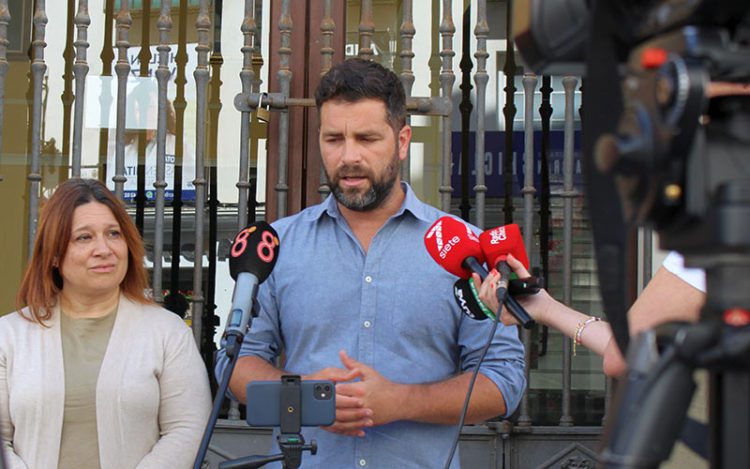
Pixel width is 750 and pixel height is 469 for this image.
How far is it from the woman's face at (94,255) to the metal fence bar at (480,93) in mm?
1481

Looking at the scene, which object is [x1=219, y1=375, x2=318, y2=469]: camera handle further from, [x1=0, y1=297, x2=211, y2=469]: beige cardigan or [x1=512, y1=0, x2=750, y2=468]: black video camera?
[x1=512, y1=0, x2=750, y2=468]: black video camera

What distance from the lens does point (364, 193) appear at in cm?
283

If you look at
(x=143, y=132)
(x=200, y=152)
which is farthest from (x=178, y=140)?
(x=200, y=152)

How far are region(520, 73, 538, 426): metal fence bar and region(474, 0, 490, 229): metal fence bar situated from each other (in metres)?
0.17

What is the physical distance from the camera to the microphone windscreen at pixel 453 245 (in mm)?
2297

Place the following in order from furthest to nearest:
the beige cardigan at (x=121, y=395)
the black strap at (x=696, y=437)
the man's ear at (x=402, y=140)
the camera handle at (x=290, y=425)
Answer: the beige cardigan at (x=121, y=395) → the man's ear at (x=402, y=140) → the camera handle at (x=290, y=425) → the black strap at (x=696, y=437)

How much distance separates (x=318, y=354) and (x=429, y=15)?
2.15 metres

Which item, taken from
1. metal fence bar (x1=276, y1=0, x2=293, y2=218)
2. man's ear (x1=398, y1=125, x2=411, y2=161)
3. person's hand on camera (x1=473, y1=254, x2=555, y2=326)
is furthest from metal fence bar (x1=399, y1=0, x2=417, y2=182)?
person's hand on camera (x1=473, y1=254, x2=555, y2=326)

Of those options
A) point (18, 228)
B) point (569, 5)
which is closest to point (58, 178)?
point (18, 228)

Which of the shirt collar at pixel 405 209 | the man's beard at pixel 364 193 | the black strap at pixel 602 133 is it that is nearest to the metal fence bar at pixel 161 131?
the shirt collar at pixel 405 209

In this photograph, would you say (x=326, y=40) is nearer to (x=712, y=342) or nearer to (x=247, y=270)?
(x=247, y=270)

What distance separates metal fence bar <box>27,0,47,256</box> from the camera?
418cm

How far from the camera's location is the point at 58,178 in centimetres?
456

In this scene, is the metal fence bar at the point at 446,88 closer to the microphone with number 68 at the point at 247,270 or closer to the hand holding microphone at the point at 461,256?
the hand holding microphone at the point at 461,256
